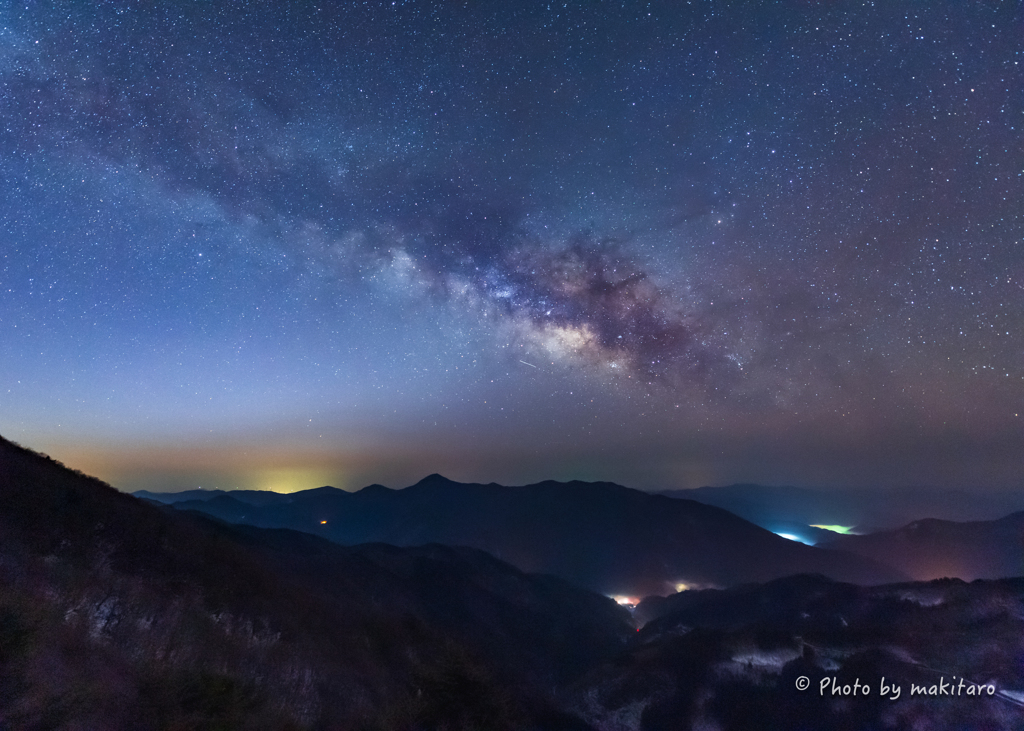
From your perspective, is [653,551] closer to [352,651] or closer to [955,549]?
[955,549]

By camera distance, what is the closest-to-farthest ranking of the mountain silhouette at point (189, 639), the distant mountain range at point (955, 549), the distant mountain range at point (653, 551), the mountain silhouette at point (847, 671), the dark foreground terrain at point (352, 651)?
1. the mountain silhouette at point (189, 639)
2. the dark foreground terrain at point (352, 651)
3. the mountain silhouette at point (847, 671)
4. the distant mountain range at point (955, 549)
5. the distant mountain range at point (653, 551)

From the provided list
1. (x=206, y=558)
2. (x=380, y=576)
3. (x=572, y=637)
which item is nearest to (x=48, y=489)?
(x=206, y=558)

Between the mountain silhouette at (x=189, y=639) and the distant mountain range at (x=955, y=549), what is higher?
the mountain silhouette at (x=189, y=639)

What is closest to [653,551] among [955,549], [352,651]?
[955,549]

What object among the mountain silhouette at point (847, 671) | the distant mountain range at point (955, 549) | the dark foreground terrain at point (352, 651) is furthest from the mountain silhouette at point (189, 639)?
the distant mountain range at point (955, 549)

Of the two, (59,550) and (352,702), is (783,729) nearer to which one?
(352,702)

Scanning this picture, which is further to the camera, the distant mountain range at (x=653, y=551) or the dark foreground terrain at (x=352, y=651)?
the distant mountain range at (x=653, y=551)

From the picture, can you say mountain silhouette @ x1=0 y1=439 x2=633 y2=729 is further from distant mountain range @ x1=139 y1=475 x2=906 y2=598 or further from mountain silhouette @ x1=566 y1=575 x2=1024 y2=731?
distant mountain range @ x1=139 y1=475 x2=906 y2=598

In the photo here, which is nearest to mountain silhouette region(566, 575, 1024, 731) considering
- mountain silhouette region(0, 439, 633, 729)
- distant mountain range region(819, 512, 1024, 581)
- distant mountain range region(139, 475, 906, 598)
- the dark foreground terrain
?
the dark foreground terrain

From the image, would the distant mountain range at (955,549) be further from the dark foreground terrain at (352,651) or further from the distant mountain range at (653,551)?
the dark foreground terrain at (352,651)
